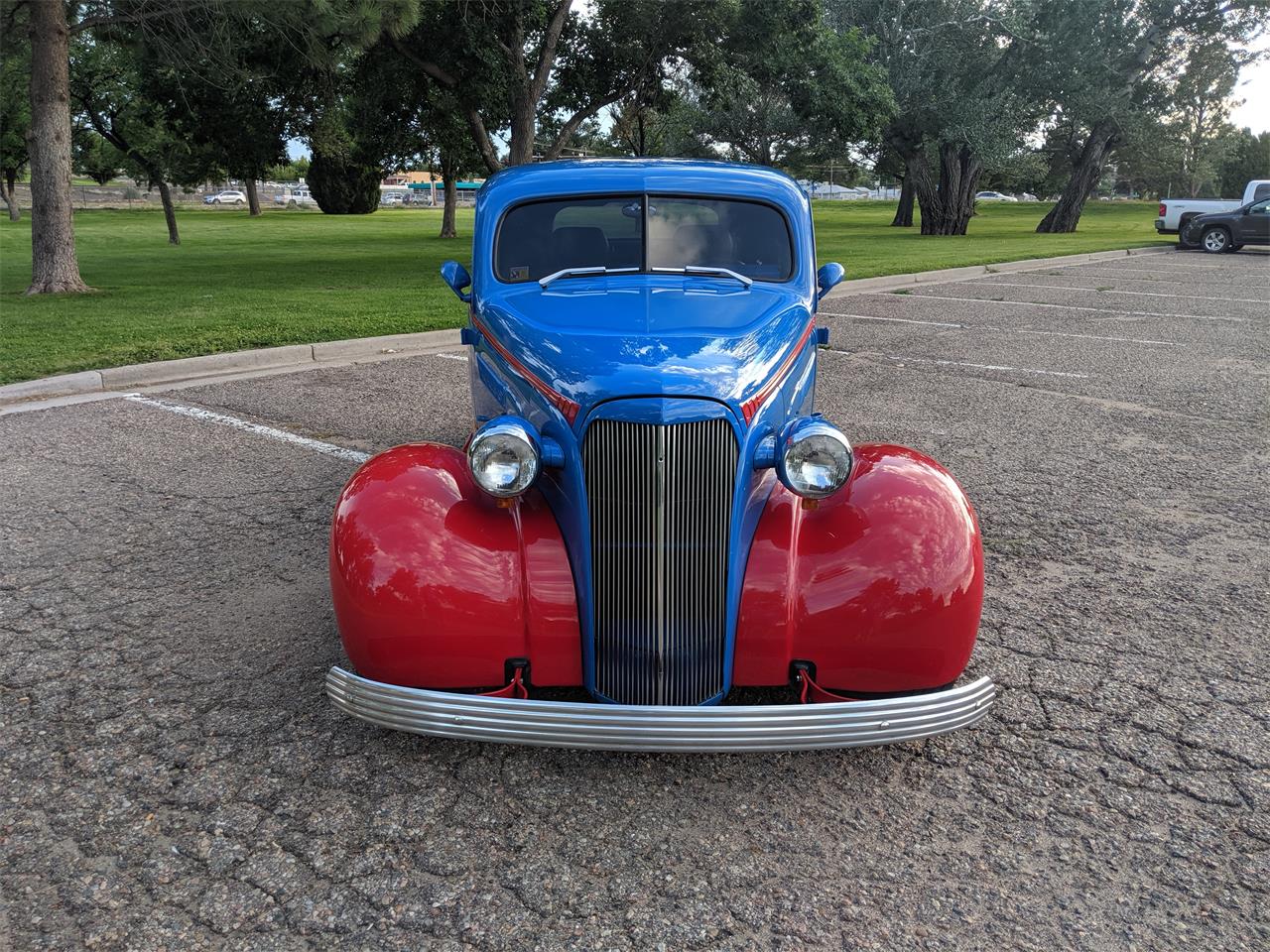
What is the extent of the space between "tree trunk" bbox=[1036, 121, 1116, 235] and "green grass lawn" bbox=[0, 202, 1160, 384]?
0.78 metres

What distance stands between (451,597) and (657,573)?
0.62 metres

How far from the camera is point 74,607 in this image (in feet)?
12.7

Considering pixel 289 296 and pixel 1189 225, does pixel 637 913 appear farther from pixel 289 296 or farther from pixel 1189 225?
pixel 1189 225

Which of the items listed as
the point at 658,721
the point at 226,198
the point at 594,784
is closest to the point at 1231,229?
the point at 594,784

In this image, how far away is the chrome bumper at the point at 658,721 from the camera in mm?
2480

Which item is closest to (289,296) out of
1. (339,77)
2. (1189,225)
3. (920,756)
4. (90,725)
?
(339,77)

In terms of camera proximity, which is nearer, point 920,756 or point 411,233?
point 920,756

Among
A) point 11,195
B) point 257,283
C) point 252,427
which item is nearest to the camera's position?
point 252,427

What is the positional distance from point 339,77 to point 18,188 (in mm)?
55717

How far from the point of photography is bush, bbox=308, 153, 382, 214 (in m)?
50.1

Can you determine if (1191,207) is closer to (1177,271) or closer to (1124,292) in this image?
(1177,271)

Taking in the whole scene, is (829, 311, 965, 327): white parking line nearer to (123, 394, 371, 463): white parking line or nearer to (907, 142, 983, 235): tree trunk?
(123, 394, 371, 463): white parking line

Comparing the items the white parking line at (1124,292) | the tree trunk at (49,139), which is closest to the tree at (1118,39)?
the white parking line at (1124,292)

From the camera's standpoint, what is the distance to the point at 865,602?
2814mm
